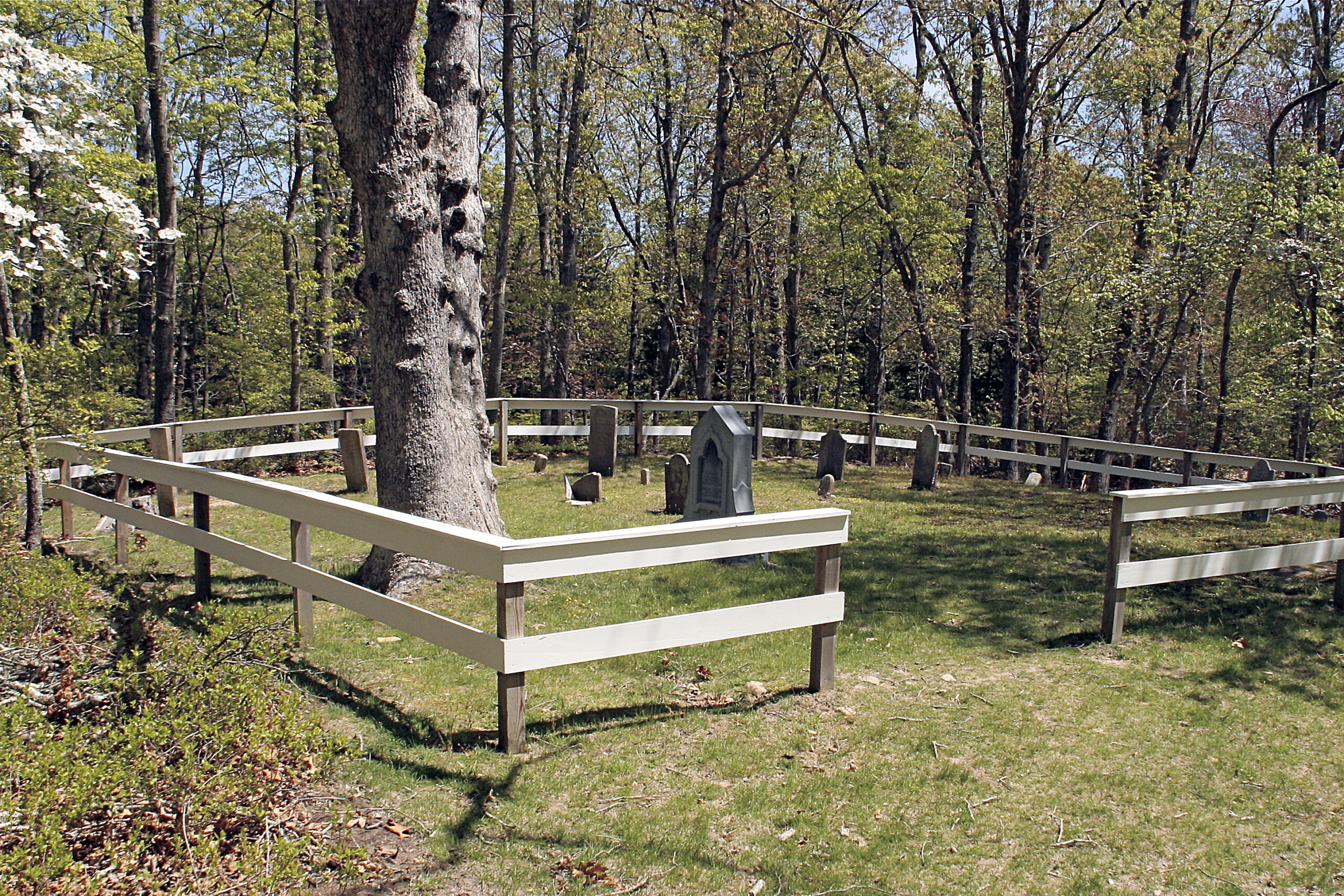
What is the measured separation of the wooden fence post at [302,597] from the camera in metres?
5.57

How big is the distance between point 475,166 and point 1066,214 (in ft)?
66.8

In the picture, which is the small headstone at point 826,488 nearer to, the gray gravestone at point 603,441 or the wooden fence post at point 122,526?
the gray gravestone at point 603,441

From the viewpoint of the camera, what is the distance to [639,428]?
654 inches

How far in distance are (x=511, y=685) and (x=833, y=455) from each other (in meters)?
11.1

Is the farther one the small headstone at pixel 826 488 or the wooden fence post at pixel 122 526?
the small headstone at pixel 826 488

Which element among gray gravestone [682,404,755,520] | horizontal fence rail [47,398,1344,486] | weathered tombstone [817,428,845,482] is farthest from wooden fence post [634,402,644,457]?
gray gravestone [682,404,755,520]

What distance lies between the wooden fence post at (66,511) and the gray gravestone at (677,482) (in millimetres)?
6452

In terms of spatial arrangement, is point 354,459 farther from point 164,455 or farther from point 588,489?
point 588,489

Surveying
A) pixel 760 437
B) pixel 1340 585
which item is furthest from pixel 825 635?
pixel 760 437

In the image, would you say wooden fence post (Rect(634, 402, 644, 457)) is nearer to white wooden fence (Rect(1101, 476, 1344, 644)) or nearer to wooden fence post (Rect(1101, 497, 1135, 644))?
white wooden fence (Rect(1101, 476, 1344, 644))

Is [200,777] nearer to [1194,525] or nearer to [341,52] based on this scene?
[341,52]

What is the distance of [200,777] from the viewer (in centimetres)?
361

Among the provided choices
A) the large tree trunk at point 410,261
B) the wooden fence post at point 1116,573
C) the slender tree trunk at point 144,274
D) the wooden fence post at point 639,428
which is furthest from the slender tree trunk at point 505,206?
the wooden fence post at point 1116,573

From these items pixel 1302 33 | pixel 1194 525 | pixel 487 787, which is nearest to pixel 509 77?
pixel 1194 525
